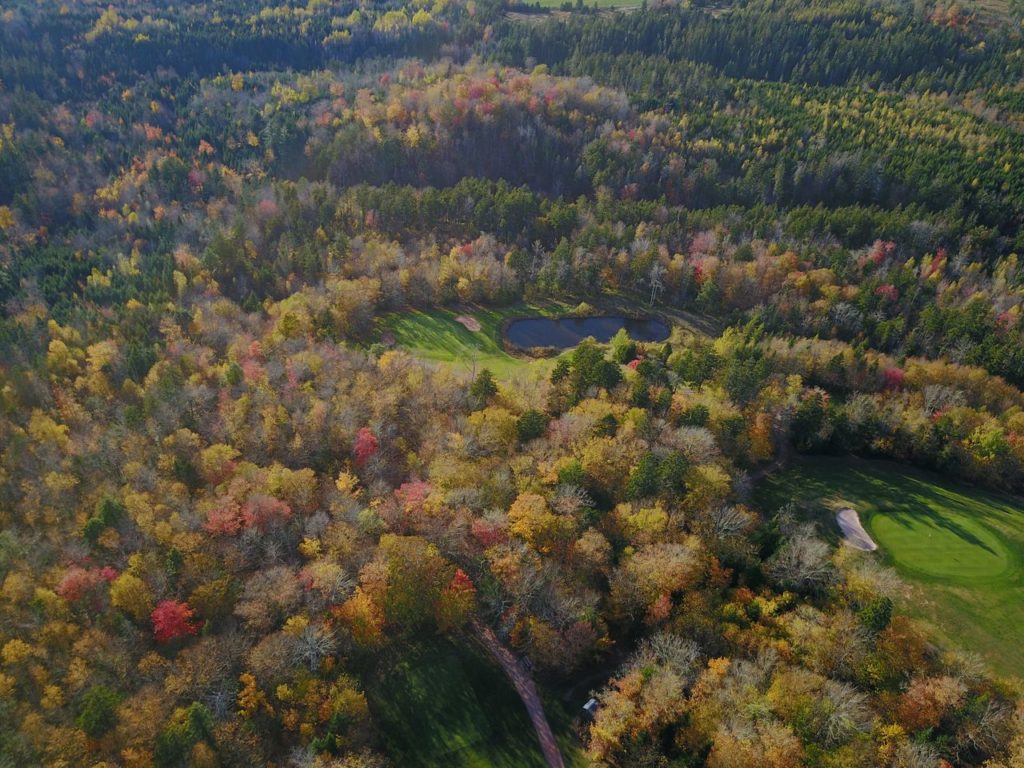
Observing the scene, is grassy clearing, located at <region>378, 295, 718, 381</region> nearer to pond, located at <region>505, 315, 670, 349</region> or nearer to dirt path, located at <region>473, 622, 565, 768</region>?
pond, located at <region>505, 315, 670, 349</region>

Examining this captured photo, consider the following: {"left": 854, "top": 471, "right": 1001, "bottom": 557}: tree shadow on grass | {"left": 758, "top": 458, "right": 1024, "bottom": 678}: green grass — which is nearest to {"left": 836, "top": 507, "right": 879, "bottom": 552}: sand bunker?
{"left": 758, "top": 458, "right": 1024, "bottom": 678}: green grass

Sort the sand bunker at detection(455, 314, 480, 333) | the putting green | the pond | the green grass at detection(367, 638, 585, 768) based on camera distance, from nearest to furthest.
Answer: the green grass at detection(367, 638, 585, 768)
the putting green
the pond
the sand bunker at detection(455, 314, 480, 333)

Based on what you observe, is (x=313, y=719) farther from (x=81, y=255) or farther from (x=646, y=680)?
(x=81, y=255)

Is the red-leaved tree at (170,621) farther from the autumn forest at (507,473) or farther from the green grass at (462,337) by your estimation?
the green grass at (462,337)

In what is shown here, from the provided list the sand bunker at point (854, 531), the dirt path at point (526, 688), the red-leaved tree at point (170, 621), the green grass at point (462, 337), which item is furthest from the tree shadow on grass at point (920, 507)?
the red-leaved tree at point (170, 621)

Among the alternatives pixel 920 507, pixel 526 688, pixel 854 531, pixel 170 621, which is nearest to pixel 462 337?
pixel 526 688

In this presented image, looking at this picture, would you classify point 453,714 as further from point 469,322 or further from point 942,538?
point 469,322

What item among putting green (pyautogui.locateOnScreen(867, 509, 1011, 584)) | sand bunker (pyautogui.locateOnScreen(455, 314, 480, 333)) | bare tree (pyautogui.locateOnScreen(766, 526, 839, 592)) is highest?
bare tree (pyautogui.locateOnScreen(766, 526, 839, 592))

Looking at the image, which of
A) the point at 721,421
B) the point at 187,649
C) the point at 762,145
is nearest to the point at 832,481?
the point at 721,421
